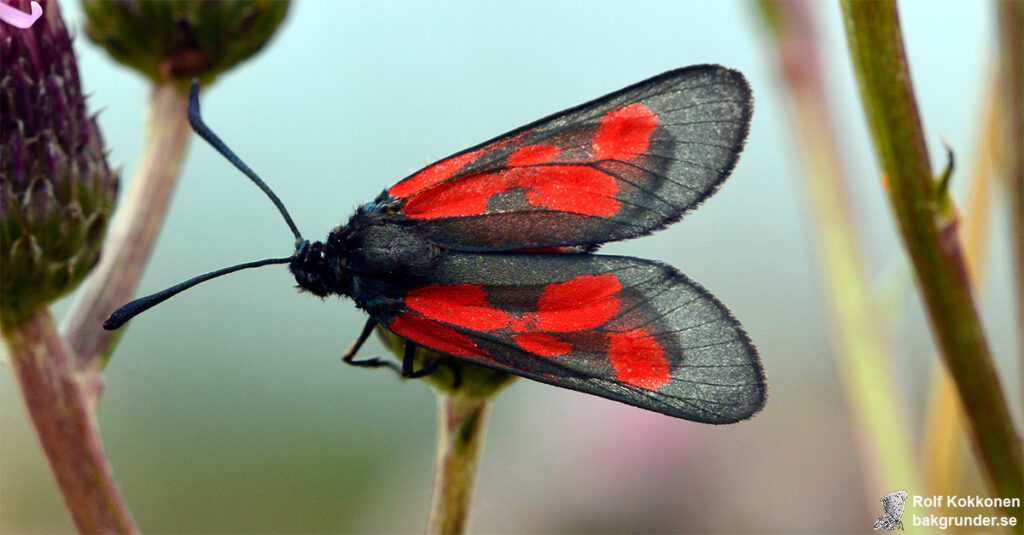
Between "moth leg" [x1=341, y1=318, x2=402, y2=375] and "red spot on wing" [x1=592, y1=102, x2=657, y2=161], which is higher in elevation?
"red spot on wing" [x1=592, y1=102, x2=657, y2=161]

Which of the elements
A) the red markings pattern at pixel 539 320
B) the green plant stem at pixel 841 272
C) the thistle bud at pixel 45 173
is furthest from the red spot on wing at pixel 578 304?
the thistle bud at pixel 45 173

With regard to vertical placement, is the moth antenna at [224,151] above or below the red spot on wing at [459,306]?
above

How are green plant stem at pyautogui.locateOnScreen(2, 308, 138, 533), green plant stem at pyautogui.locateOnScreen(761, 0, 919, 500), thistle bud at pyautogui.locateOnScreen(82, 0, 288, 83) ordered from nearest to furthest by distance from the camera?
green plant stem at pyautogui.locateOnScreen(2, 308, 138, 533) < green plant stem at pyautogui.locateOnScreen(761, 0, 919, 500) < thistle bud at pyautogui.locateOnScreen(82, 0, 288, 83)

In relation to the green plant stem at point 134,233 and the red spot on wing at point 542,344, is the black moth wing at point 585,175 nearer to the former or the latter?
the red spot on wing at point 542,344

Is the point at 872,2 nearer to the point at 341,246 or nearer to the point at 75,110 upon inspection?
the point at 341,246

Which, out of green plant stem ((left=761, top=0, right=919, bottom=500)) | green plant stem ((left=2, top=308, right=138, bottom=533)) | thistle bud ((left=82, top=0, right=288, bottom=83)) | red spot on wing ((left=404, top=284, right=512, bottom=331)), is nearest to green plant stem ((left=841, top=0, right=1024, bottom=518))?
green plant stem ((left=761, top=0, right=919, bottom=500))

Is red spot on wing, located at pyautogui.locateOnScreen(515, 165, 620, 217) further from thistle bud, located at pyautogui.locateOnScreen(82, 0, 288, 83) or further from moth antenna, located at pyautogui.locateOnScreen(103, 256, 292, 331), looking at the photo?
thistle bud, located at pyautogui.locateOnScreen(82, 0, 288, 83)

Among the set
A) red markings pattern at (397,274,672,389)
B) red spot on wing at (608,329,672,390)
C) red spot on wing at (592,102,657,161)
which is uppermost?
red spot on wing at (592,102,657,161)

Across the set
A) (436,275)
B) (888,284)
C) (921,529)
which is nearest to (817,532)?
(888,284)
